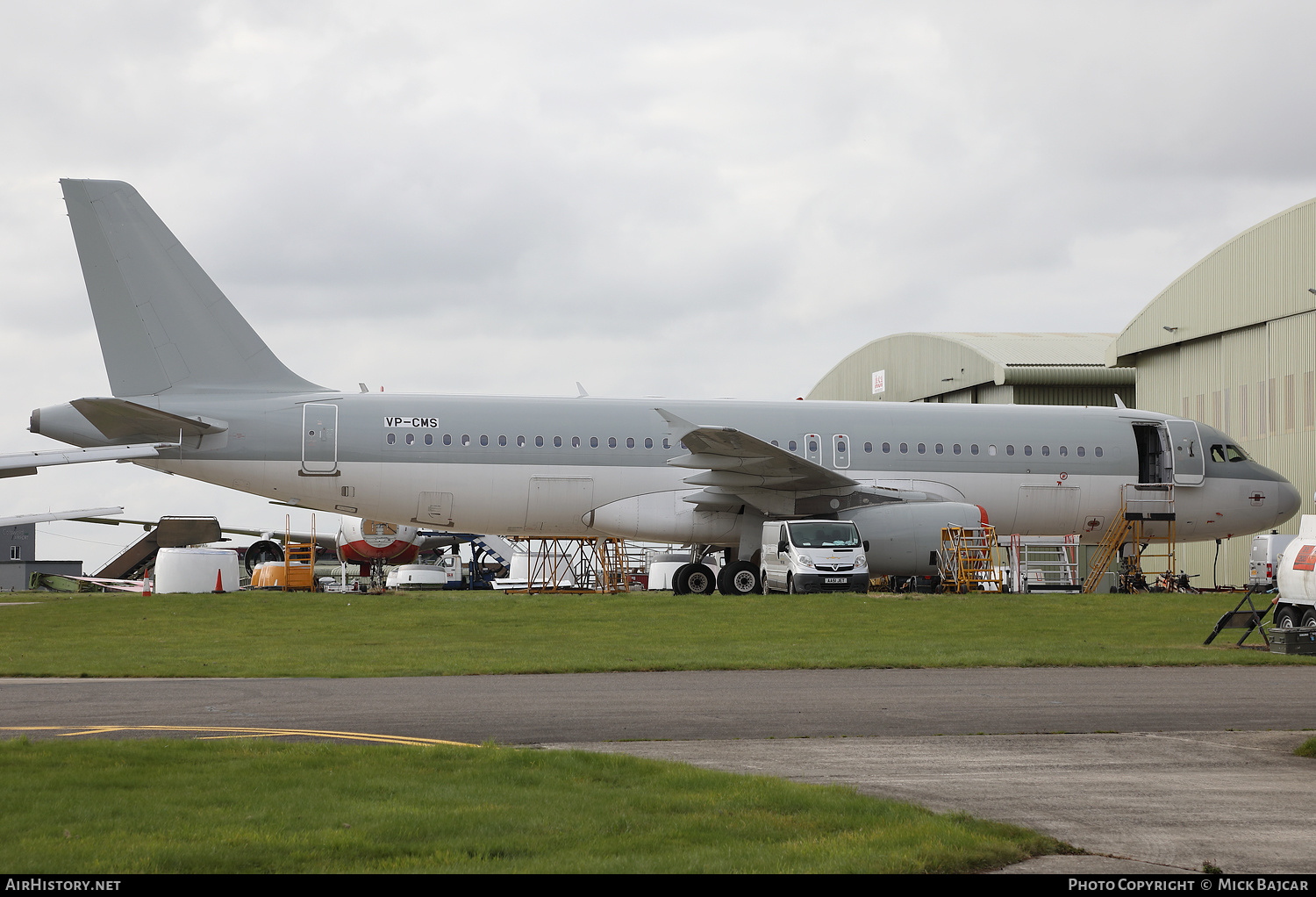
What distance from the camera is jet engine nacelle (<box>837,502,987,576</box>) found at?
26422 millimetres

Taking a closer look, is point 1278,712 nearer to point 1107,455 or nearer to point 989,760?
point 989,760

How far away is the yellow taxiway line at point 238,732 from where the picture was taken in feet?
30.3

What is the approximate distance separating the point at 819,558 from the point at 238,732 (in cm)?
1696

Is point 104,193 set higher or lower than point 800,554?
higher

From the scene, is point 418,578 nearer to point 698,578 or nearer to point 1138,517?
point 698,578

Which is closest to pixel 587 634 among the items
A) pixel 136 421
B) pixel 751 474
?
pixel 751 474

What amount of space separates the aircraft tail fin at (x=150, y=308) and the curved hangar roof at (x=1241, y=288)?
26004 mm

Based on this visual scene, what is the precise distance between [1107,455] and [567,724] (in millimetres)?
22547

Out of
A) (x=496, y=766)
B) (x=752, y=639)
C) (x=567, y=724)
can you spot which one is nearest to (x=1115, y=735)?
(x=567, y=724)

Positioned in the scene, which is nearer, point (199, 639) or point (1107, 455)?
point (199, 639)

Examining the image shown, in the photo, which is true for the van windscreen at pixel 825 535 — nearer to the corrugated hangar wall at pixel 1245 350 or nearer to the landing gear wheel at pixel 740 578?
the landing gear wheel at pixel 740 578

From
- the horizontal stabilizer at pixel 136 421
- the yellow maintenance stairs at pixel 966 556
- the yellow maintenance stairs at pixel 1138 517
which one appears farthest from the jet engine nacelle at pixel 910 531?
the horizontal stabilizer at pixel 136 421

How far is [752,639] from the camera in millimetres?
19031

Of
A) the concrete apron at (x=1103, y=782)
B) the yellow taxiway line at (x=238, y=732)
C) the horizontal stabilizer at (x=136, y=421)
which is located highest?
A: the horizontal stabilizer at (x=136, y=421)
